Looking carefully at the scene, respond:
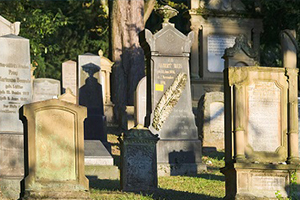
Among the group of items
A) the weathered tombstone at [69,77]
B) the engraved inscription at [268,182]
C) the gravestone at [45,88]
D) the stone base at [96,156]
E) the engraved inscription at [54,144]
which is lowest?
the engraved inscription at [268,182]

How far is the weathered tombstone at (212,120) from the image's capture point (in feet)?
65.0

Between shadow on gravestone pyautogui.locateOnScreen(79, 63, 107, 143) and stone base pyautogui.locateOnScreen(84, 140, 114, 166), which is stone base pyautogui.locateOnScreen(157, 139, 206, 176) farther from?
shadow on gravestone pyautogui.locateOnScreen(79, 63, 107, 143)

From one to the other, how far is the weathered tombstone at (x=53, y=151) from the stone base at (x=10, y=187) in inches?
91.3

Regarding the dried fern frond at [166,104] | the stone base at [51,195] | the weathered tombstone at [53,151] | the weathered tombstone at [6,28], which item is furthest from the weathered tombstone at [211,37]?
the stone base at [51,195]

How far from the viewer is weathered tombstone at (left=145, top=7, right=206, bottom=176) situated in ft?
53.0

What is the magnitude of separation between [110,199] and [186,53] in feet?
20.7

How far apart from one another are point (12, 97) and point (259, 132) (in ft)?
13.9

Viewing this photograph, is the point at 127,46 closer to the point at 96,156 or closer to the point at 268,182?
the point at 96,156

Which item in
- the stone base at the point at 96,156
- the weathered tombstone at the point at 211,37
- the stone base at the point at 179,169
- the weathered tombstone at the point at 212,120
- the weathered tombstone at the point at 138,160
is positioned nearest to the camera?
the weathered tombstone at the point at 138,160

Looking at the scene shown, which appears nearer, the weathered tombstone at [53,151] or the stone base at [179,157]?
the weathered tombstone at [53,151]

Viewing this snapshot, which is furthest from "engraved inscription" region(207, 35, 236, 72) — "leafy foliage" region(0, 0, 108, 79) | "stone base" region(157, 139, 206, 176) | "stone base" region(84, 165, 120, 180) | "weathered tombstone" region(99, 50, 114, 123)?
"stone base" region(84, 165, 120, 180)

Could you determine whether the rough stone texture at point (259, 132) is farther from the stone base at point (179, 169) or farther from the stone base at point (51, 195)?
the stone base at point (179, 169)

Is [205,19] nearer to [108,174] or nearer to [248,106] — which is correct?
[108,174]

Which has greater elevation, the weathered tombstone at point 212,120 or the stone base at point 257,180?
the weathered tombstone at point 212,120
